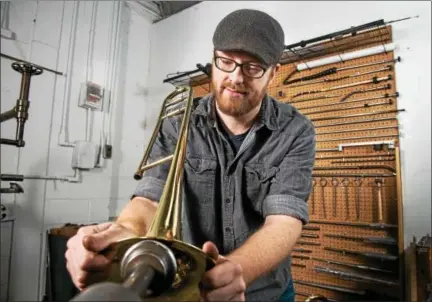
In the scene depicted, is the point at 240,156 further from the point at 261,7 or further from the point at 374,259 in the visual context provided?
the point at 261,7

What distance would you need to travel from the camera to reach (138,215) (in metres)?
0.40

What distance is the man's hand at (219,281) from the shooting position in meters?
0.17

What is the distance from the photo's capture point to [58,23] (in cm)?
35

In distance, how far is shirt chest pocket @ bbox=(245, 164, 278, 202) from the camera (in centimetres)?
57

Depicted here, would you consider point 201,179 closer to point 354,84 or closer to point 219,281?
point 219,281

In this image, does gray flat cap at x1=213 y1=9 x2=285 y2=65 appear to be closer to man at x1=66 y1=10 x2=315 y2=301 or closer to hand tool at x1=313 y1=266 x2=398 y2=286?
man at x1=66 y1=10 x2=315 y2=301

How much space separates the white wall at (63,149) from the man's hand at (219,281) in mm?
456

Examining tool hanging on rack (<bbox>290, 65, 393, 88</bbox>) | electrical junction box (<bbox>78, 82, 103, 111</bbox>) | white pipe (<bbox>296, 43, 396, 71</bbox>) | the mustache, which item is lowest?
the mustache

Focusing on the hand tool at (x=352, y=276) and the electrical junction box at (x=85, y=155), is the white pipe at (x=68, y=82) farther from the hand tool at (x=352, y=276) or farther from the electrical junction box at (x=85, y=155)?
the hand tool at (x=352, y=276)

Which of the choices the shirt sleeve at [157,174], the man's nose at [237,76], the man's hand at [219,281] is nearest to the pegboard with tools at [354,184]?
the man's nose at [237,76]

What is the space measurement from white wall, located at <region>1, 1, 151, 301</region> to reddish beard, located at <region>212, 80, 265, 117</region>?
22 centimetres

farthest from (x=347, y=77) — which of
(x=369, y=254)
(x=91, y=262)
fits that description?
(x=91, y=262)

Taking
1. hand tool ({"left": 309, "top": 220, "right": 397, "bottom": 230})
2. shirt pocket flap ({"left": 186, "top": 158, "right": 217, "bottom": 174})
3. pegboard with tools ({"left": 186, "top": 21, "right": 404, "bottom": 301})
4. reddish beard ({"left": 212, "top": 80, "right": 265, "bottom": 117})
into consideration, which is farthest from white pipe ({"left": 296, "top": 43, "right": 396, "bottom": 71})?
shirt pocket flap ({"left": 186, "top": 158, "right": 217, "bottom": 174})

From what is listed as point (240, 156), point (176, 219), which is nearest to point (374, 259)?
point (240, 156)
